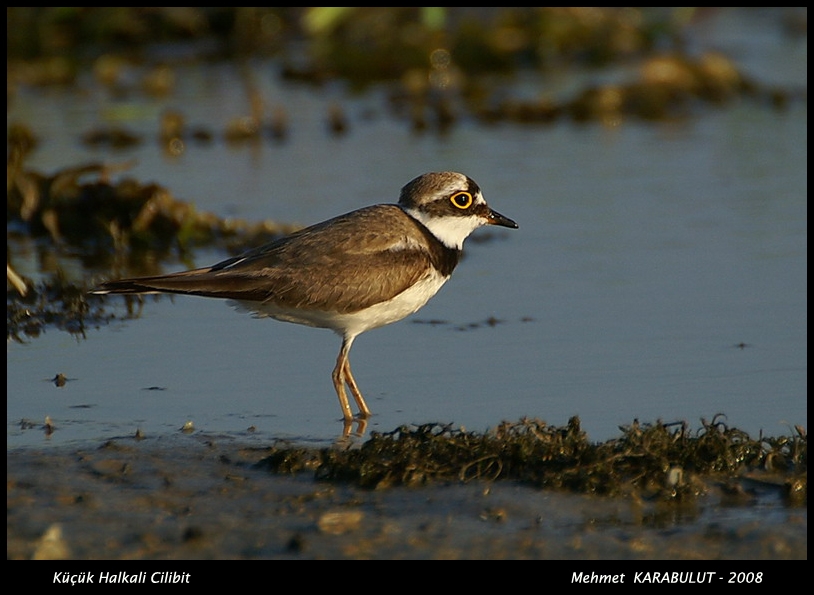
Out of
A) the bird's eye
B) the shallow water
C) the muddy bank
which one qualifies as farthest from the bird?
the muddy bank

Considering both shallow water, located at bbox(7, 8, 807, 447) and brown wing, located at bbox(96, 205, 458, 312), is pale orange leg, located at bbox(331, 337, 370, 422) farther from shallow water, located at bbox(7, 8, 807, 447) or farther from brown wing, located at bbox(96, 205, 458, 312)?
brown wing, located at bbox(96, 205, 458, 312)

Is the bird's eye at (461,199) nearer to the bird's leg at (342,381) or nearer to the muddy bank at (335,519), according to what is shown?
the bird's leg at (342,381)

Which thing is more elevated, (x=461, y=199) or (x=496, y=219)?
(x=461, y=199)

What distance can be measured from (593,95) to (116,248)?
259 inches

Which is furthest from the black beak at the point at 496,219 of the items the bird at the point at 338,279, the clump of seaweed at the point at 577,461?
the clump of seaweed at the point at 577,461

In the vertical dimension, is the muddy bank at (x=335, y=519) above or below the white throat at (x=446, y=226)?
below

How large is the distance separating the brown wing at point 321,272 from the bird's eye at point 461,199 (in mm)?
430

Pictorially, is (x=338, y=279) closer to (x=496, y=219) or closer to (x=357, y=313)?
(x=357, y=313)

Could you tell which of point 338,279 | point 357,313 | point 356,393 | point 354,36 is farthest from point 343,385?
point 354,36

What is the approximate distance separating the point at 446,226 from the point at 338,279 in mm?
906

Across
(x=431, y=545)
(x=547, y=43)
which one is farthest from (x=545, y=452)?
(x=547, y=43)

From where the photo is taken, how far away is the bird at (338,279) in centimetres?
717

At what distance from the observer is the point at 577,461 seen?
572cm
